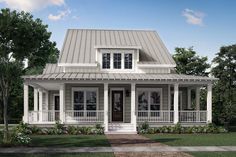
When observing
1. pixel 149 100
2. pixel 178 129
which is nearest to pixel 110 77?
pixel 149 100

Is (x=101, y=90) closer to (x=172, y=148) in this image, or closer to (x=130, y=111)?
(x=130, y=111)

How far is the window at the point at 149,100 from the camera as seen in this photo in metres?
29.2

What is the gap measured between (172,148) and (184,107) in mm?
14974

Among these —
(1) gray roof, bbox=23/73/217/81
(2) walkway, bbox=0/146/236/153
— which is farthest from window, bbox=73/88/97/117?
(2) walkway, bbox=0/146/236/153

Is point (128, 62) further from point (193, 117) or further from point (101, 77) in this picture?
point (193, 117)

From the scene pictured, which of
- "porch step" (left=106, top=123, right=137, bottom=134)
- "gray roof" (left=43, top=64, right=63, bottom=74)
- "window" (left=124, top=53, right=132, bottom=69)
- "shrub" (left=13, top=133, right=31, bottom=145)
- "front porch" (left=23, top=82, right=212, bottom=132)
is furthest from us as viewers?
"gray roof" (left=43, top=64, right=63, bottom=74)

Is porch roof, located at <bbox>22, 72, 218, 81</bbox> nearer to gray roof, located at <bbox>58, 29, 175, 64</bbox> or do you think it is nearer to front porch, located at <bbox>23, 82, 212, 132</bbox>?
front porch, located at <bbox>23, 82, 212, 132</bbox>

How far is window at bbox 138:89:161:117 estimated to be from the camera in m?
29.2

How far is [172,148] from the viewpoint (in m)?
17.1

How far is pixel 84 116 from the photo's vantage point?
92.7 feet

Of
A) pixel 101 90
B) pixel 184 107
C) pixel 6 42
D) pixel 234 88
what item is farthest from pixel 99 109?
pixel 234 88

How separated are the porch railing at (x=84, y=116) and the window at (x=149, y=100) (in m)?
2.86

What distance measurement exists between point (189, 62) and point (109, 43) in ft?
46.3

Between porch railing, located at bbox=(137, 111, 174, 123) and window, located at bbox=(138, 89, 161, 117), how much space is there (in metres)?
0.10
